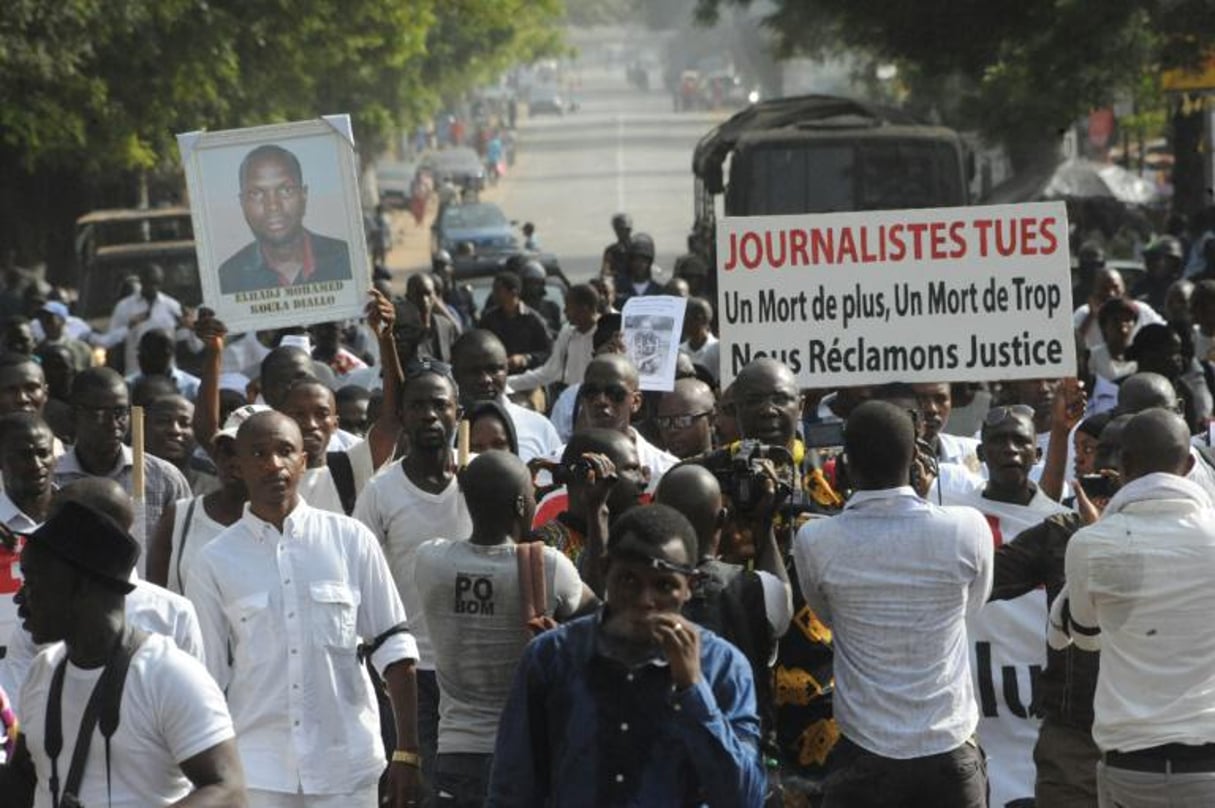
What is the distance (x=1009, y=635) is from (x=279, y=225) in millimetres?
3702

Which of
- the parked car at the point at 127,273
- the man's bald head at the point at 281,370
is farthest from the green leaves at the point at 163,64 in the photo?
the man's bald head at the point at 281,370

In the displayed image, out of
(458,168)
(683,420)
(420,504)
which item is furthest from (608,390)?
(458,168)

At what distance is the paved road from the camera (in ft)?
174

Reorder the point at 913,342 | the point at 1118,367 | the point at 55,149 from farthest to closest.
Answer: the point at 55,149
the point at 1118,367
the point at 913,342

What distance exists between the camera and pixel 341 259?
10.4 metres

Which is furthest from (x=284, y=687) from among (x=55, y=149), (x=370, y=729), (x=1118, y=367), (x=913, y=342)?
(x=55, y=149)

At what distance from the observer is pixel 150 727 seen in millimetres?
5266

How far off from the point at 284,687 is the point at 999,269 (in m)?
3.88

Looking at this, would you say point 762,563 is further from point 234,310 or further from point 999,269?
point 234,310

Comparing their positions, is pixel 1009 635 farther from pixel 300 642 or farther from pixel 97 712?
pixel 97 712

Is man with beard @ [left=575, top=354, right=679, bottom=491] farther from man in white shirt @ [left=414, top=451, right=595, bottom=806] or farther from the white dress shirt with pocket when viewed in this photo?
the white dress shirt with pocket

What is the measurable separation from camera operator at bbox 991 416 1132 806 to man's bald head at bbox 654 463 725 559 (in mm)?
1230

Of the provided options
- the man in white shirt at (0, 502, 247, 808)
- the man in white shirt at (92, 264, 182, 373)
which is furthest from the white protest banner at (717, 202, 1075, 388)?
the man in white shirt at (92, 264, 182, 373)

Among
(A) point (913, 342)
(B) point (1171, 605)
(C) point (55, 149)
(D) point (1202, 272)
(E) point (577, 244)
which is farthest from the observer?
(E) point (577, 244)
